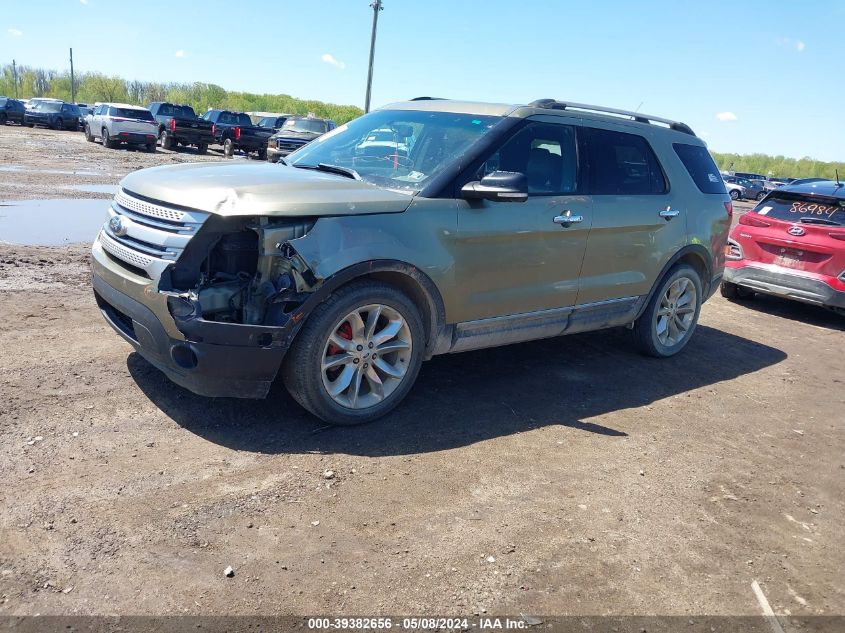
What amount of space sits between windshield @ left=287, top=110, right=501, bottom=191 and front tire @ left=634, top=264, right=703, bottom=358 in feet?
7.88

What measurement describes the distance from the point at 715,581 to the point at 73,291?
588cm

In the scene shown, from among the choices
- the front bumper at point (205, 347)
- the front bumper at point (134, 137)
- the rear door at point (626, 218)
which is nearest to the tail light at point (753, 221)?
the rear door at point (626, 218)

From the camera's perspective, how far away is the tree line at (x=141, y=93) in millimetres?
98312

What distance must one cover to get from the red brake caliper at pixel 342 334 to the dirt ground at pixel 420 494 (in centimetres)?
50

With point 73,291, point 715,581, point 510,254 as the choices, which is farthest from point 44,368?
point 715,581

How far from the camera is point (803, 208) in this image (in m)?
8.70

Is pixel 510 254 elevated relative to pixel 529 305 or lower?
elevated

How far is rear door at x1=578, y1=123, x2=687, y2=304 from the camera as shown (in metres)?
5.30

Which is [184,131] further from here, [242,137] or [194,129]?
[242,137]

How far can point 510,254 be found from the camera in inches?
184

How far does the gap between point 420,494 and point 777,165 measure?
106 m

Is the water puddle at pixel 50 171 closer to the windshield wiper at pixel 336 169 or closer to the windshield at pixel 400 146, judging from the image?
the windshield at pixel 400 146

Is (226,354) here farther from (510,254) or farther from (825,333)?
(825,333)

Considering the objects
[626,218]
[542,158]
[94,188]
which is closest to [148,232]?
[542,158]
